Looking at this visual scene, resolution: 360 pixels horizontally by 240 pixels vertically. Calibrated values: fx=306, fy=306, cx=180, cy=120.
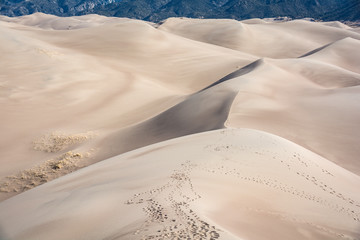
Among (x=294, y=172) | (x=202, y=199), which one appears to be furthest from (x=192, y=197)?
(x=294, y=172)

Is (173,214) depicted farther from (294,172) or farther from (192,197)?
(294,172)

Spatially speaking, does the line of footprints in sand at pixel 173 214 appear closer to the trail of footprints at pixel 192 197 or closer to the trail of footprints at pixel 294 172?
the trail of footprints at pixel 192 197

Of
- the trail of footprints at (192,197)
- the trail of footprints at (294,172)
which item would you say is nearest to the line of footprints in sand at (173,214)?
the trail of footprints at (192,197)

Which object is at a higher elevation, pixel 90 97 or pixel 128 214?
pixel 128 214

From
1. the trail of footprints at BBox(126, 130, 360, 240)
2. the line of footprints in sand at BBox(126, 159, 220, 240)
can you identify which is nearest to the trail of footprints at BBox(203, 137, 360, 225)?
the trail of footprints at BBox(126, 130, 360, 240)

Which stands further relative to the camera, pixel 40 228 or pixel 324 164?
pixel 324 164

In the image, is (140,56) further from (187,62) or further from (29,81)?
(29,81)

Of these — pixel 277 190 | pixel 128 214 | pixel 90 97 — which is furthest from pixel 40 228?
pixel 90 97

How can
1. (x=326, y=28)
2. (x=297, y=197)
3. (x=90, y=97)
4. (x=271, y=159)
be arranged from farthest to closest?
(x=326, y=28)
(x=90, y=97)
(x=271, y=159)
(x=297, y=197)
